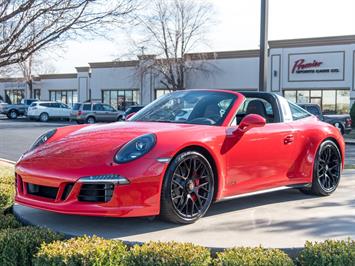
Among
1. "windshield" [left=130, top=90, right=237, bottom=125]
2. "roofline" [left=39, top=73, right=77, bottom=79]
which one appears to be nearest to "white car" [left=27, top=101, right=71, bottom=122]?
"roofline" [left=39, top=73, right=77, bottom=79]

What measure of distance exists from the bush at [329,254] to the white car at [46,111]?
3939 cm

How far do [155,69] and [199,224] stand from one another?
40.3 meters

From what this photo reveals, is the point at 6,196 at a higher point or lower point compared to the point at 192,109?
lower

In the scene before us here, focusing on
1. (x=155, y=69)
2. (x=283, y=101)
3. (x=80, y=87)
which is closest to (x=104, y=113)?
(x=155, y=69)

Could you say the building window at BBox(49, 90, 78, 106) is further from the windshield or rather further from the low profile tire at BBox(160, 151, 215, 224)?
the low profile tire at BBox(160, 151, 215, 224)

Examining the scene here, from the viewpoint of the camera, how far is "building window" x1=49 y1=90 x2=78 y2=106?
57.2 meters

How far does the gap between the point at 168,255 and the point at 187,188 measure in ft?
4.32

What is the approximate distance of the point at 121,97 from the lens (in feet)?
166

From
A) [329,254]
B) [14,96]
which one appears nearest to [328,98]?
[329,254]

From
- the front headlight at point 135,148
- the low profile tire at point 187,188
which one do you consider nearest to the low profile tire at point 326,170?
the low profile tire at point 187,188

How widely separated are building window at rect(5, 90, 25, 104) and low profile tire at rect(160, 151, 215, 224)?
2486 inches

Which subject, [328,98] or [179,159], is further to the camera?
[328,98]

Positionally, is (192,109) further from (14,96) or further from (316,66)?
(14,96)

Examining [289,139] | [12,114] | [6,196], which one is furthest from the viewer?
[12,114]
